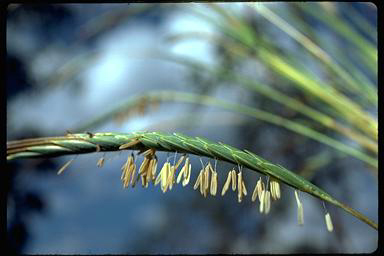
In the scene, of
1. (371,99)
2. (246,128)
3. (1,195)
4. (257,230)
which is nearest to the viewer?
(1,195)

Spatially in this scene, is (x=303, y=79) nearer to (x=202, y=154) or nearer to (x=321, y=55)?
(x=321, y=55)

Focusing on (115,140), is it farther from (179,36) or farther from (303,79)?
(179,36)

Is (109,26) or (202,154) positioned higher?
(109,26)

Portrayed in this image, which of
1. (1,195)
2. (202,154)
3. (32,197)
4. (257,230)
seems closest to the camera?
(202,154)

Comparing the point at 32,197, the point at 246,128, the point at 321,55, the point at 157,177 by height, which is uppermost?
the point at 321,55

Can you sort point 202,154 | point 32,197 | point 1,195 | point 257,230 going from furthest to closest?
point 257,230, point 32,197, point 1,195, point 202,154
